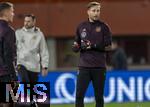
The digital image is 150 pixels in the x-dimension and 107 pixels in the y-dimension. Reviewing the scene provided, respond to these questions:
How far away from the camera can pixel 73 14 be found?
2981cm

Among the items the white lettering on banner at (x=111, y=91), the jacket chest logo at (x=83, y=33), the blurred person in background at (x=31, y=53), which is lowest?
the white lettering on banner at (x=111, y=91)

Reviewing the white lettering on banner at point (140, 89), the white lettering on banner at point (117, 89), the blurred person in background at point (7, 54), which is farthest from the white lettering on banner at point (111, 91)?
the blurred person in background at point (7, 54)

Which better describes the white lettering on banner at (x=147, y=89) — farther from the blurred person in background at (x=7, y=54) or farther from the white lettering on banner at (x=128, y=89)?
the blurred person in background at (x=7, y=54)

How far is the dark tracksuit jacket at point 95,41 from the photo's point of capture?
1197cm

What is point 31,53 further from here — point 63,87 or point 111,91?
point 111,91

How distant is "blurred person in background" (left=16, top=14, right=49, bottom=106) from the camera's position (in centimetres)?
1338

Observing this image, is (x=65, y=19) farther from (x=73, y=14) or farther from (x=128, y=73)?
(x=128, y=73)

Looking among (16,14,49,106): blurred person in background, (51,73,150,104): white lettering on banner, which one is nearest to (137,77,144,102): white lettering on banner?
(51,73,150,104): white lettering on banner

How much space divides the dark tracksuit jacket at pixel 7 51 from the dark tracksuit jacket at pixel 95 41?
177 centimetres

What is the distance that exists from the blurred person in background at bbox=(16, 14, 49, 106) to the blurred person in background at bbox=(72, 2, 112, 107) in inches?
60.0

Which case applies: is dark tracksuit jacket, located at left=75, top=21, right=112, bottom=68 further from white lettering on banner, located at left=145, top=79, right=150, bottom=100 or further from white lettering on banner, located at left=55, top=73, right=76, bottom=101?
white lettering on banner, located at left=145, top=79, right=150, bottom=100

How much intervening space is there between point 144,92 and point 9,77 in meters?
8.65

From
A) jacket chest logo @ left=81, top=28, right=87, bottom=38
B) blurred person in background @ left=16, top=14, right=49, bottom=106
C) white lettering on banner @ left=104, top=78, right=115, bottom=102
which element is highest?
jacket chest logo @ left=81, top=28, right=87, bottom=38

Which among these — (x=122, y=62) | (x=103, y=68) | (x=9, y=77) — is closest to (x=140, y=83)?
(x=122, y=62)
